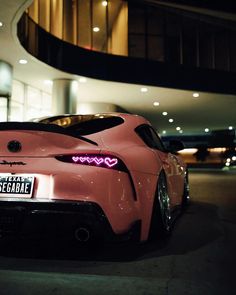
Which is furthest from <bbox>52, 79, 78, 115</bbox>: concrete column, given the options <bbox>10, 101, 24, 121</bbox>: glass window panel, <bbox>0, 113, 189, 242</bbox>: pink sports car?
<bbox>0, 113, 189, 242</bbox>: pink sports car

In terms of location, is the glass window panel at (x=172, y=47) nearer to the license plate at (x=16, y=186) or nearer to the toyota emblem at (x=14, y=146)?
the toyota emblem at (x=14, y=146)

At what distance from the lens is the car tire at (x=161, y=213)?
460 centimetres

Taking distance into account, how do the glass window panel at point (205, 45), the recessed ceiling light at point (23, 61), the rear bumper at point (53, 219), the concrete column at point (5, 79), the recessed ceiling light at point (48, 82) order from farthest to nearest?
the glass window panel at point (205, 45) → the recessed ceiling light at point (48, 82) → the recessed ceiling light at point (23, 61) → the concrete column at point (5, 79) → the rear bumper at point (53, 219)

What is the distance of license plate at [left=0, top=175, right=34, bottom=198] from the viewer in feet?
12.9

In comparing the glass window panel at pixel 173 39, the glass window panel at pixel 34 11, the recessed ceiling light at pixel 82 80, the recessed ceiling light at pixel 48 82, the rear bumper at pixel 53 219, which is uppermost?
the glass window panel at pixel 173 39

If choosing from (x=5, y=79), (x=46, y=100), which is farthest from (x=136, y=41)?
(x=5, y=79)

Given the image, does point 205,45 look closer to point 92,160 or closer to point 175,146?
point 175,146

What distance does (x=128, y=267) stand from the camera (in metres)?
3.87

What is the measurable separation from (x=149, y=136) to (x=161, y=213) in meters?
1.18

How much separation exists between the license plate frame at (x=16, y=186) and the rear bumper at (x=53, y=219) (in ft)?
0.24

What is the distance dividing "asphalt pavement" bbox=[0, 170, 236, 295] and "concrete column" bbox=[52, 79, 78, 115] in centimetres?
1452

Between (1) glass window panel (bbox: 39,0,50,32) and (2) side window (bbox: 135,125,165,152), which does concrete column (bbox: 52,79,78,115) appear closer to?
(1) glass window panel (bbox: 39,0,50,32)

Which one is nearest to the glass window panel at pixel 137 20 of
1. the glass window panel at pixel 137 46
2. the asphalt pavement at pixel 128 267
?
the glass window panel at pixel 137 46

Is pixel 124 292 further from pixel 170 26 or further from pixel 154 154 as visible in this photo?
pixel 170 26
